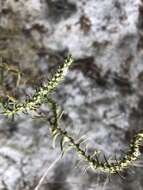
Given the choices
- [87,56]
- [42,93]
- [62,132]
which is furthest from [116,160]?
[87,56]

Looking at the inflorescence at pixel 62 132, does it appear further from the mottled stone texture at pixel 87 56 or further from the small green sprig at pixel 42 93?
the mottled stone texture at pixel 87 56

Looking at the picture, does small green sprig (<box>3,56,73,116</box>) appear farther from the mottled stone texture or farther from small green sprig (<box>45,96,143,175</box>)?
the mottled stone texture

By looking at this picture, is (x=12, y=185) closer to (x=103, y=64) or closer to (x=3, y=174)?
(x=3, y=174)

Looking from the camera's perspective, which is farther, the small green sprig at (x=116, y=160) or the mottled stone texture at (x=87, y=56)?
the mottled stone texture at (x=87, y=56)

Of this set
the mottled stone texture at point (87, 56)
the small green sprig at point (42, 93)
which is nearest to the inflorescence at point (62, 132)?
the small green sprig at point (42, 93)

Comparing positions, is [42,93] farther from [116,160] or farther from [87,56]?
[87,56]

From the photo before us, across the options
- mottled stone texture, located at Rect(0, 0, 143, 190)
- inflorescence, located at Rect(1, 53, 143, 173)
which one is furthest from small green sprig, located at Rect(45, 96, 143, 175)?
mottled stone texture, located at Rect(0, 0, 143, 190)

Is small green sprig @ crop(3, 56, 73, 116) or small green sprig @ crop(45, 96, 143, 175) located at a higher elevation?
small green sprig @ crop(3, 56, 73, 116)

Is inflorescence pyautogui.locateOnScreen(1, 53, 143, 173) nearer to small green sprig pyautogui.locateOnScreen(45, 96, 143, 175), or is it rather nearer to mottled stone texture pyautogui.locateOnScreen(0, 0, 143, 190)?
small green sprig pyautogui.locateOnScreen(45, 96, 143, 175)

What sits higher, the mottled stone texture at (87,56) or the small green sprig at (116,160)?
the mottled stone texture at (87,56)

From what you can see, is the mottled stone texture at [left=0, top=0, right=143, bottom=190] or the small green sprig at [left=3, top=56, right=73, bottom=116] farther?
the mottled stone texture at [left=0, top=0, right=143, bottom=190]

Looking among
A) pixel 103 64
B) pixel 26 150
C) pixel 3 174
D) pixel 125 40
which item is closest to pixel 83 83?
pixel 103 64
